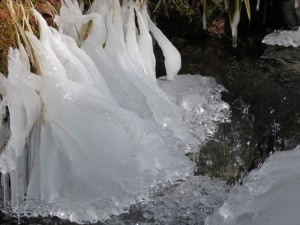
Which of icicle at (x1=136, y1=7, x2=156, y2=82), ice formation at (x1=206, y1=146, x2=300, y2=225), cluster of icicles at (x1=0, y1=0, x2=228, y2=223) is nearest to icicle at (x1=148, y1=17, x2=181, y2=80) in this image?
icicle at (x1=136, y1=7, x2=156, y2=82)

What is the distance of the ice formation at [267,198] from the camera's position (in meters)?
2.19

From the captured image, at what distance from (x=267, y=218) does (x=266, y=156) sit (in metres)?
0.72

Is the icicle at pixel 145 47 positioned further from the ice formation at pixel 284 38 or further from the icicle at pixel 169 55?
the ice formation at pixel 284 38

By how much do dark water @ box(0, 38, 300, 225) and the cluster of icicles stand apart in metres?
0.09

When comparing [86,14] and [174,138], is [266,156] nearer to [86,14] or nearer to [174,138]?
[174,138]

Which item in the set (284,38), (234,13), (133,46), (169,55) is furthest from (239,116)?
(284,38)

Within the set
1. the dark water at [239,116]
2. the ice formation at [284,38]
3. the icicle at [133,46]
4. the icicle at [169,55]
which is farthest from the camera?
the ice formation at [284,38]

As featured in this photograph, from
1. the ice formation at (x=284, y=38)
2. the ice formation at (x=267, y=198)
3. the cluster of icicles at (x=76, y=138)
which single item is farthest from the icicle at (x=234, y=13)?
the ice formation at (x=267, y=198)

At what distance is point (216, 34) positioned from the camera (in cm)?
398

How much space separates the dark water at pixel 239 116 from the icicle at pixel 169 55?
0.61 feet

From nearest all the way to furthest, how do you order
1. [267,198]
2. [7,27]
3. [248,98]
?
1. [267,198]
2. [7,27]
3. [248,98]

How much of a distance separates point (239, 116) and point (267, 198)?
2.77 ft

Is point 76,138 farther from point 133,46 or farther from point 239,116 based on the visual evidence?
point 239,116

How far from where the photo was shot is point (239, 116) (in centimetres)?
311
